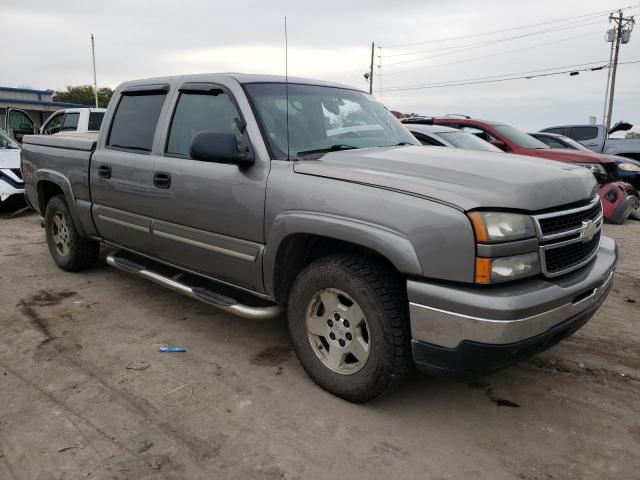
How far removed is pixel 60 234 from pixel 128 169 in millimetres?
1782

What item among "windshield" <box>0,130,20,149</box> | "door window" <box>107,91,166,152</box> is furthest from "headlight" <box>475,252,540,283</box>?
"windshield" <box>0,130,20,149</box>

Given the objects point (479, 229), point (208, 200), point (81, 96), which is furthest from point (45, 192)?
point (81, 96)

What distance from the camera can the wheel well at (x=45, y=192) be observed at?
539cm

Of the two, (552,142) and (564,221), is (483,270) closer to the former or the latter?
(564,221)

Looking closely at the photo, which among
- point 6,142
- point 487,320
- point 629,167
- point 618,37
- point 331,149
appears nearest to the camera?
point 487,320

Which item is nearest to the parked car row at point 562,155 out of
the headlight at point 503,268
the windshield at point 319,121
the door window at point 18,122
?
the windshield at point 319,121

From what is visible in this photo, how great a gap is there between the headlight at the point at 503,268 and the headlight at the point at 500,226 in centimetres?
9

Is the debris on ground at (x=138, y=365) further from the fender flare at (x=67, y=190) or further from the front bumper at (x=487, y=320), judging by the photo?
the fender flare at (x=67, y=190)

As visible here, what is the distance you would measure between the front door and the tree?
2352 inches

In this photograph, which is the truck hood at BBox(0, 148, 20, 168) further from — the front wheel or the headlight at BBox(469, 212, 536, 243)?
the headlight at BBox(469, 212, 536, 243)

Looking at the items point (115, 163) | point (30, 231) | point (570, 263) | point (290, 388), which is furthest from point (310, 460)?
point (30, 231)

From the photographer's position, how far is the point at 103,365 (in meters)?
3.38

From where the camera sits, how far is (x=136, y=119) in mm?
4277

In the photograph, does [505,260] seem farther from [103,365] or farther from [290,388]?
[103,365]
